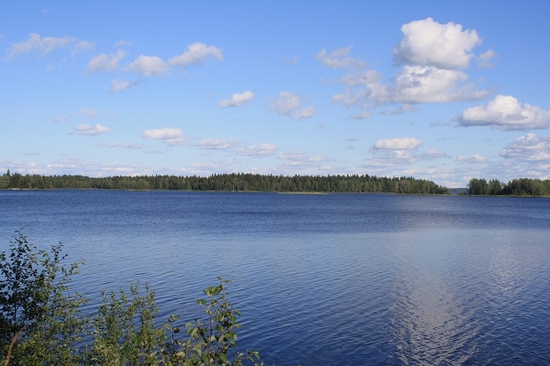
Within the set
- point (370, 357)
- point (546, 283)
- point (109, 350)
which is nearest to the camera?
point (109, 350)

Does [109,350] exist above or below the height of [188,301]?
above

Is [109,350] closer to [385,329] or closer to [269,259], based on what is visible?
[385,329]

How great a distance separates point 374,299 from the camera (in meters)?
22.9

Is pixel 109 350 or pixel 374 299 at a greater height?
pixel 109 350

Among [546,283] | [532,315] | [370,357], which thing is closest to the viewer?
[370,357]

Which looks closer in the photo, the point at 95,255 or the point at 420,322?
the point at 420,322

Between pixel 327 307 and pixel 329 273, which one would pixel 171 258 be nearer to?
pixel 329 273

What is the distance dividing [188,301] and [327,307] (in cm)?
563

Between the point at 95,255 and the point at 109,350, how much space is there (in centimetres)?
2527

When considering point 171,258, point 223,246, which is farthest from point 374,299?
point 223,246

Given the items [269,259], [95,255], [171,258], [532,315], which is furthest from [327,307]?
[95,255]

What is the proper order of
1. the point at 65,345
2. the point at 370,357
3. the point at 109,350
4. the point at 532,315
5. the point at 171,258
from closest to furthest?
the point at 109,350 → the point at 65,345 → the point at 370,357 → the point at 532,315 → the point at 171,258

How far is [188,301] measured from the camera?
21.1 m

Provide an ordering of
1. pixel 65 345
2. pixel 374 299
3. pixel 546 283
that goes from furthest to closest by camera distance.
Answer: pixel 546 283 < pixel 374 299 < pixel 65 345
